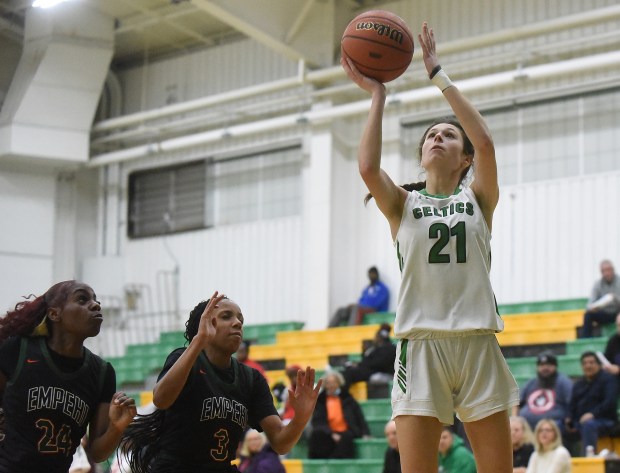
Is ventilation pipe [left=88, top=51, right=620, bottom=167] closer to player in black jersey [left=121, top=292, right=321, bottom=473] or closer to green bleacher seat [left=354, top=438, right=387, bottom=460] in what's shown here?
green bleacher seat [left=354, top=438, right=387, bottom=460]

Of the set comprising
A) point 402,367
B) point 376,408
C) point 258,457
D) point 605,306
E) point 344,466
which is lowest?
point 344,466

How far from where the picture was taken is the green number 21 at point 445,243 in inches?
158

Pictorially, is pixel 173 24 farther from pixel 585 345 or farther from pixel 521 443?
pixel 521 443

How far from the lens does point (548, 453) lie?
27.5 feet

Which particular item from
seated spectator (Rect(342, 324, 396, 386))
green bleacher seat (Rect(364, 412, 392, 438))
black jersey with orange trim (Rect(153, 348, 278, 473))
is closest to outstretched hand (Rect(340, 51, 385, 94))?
black jersey with orange trim (Rect(153, 348, 278, 473))

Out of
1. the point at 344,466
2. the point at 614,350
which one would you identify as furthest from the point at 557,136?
the point at 344,466

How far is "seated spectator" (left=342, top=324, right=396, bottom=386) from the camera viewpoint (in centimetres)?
1185

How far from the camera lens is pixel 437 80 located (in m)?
4.20

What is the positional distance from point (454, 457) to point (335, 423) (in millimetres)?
2452

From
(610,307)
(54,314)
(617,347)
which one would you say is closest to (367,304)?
(610,307)

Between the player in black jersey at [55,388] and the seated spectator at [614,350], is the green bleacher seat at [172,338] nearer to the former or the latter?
the seated spectator at [614,350]

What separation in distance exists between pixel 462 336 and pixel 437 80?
98 centimetres

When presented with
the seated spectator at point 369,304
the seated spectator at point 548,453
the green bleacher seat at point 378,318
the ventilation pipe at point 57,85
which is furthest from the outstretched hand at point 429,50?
the ventilation pipe at point 57,85

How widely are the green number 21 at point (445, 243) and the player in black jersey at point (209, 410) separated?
963 millimetres
